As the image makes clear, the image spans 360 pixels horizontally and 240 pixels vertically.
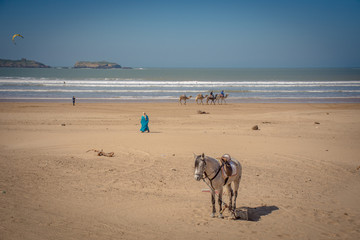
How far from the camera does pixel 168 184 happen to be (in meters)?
8.43

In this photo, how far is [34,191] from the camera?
7.67 m

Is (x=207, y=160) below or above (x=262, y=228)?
above

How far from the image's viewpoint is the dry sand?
5820 mm

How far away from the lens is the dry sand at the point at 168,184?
5.82 m

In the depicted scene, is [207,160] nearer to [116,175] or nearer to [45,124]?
[116,175]

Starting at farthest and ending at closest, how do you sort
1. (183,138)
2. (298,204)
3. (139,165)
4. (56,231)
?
(183,138)
(139,165)
(298,204)
(56,231)

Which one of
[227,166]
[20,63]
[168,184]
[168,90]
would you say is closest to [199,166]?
[227,166]

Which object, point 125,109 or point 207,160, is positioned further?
point 125,109

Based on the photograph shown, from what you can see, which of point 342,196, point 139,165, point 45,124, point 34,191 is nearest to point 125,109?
point 45,124

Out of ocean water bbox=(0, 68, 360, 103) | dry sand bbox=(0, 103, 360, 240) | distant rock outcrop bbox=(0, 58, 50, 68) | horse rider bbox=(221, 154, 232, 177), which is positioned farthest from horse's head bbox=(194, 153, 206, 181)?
distant rock outcrop bbox=(0, 58, 50, 68)

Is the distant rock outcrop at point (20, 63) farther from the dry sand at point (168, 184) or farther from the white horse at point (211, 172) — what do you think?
the white horse at point (211, 172)

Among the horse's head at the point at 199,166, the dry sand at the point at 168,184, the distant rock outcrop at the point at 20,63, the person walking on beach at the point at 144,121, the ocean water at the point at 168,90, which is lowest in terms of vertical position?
the dry sand at the point at 168,184

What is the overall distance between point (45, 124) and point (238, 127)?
480 inches

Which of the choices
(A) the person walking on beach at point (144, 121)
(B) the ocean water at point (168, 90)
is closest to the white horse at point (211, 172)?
(A) the person walking on beach at point (144, 121)
